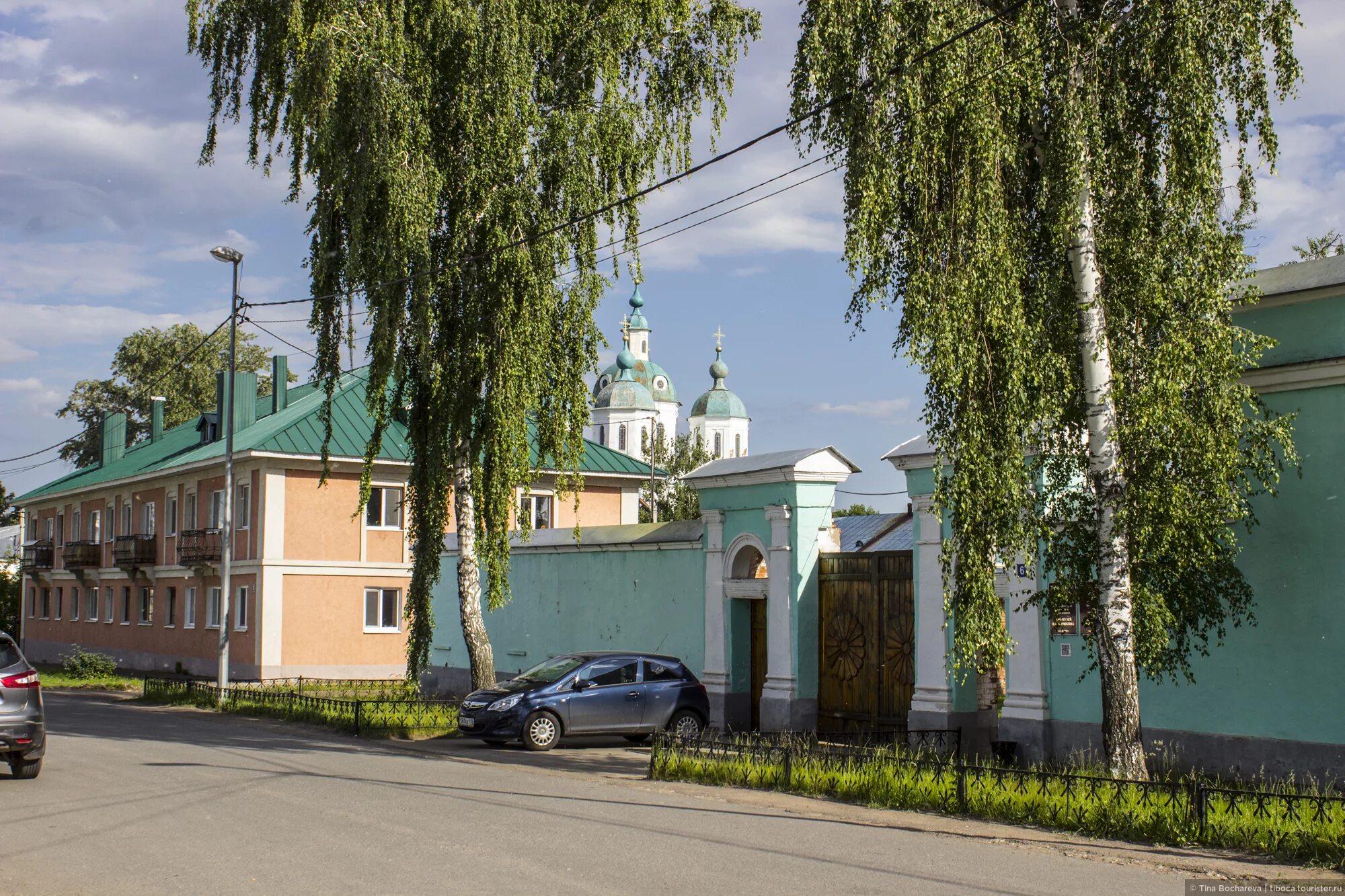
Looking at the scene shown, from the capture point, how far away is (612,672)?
18250 millimetres

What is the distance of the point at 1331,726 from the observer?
12398 mm

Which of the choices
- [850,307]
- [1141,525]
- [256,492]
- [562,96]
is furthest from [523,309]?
[256,492]

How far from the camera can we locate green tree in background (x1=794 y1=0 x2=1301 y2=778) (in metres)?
11.3

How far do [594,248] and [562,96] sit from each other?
2.72 m

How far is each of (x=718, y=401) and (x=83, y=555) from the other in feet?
242

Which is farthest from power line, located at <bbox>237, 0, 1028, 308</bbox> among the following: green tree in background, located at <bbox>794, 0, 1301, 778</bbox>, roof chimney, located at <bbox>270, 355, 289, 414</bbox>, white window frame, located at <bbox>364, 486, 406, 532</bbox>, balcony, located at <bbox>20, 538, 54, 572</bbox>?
balcony, located at <bbox>20, 538, 54, 572</bbox>

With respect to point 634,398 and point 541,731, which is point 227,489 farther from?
point 634,398

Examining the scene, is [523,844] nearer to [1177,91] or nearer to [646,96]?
[1177,91]

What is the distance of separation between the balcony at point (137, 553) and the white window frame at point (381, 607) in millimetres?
10550

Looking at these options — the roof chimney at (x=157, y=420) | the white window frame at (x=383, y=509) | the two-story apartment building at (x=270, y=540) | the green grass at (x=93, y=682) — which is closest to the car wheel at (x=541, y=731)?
the two-story apartment building at (x=270, y=540)

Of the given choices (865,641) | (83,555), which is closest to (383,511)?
(83,555)

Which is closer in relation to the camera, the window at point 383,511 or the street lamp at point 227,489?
the street lamp at point 227,489

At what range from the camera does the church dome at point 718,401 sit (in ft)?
378

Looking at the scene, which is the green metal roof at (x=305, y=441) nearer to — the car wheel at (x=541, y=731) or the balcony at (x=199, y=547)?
the balcony at (x=199, y=547)
